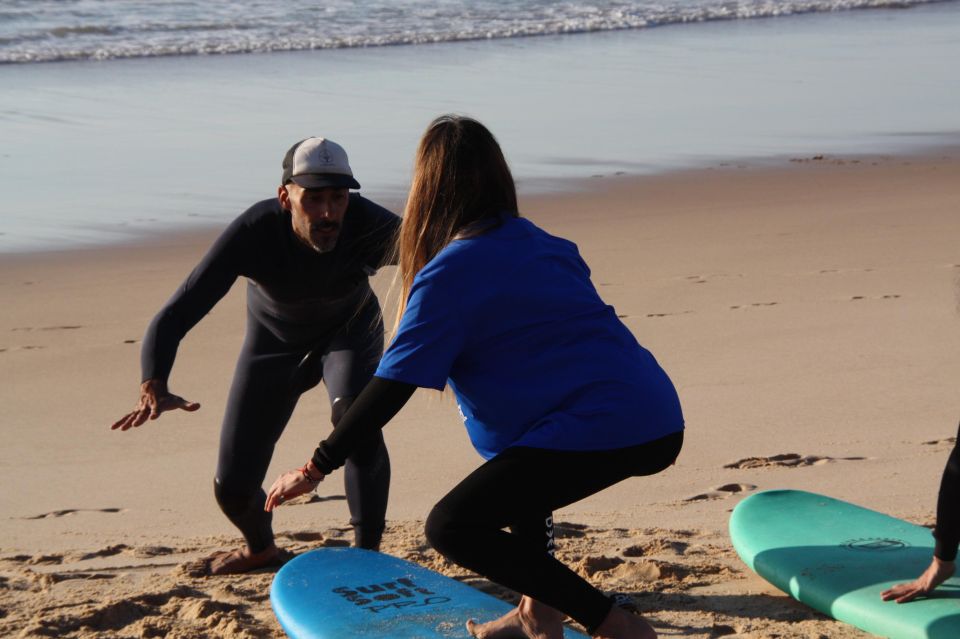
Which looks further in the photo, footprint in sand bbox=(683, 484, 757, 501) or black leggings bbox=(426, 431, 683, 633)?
footprint in sand bbox=(683, 484, 757, 501)

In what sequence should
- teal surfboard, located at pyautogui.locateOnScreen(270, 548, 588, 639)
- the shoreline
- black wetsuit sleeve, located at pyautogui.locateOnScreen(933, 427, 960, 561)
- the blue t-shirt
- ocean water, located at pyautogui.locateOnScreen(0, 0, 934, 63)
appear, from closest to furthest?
1. the blue t-shirt
2. black wetsuit sleeve, located at pyautogui.locateOnScreen(933, 427, 960, 561)
3. teal surfboard, located at pyautogui.locateOnScreen(270, 548, 588, 639)
4. the shoreline
5. ocean water, located at pyautogui.locateOnScreen(0, 0, 934, 63)

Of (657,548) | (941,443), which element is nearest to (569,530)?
(657,548)

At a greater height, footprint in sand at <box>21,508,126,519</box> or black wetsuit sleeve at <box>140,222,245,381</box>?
black wetsuit sleeve at <box>140,222,245,381</box>

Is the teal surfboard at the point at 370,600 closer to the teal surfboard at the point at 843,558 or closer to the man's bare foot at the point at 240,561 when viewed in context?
the man's bare foot at the point at 240,561

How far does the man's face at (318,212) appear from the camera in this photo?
3.96 m

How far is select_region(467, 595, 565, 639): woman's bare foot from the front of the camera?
11.2ft

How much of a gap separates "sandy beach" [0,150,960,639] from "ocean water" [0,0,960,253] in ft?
5.50

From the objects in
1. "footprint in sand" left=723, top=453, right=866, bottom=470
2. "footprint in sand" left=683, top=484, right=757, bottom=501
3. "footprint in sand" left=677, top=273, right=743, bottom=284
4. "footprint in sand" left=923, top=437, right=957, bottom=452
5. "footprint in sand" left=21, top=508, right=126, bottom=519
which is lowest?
"footprint in sand" left=21, top=508, right=126, bottom=519

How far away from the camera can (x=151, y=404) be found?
3.73 m

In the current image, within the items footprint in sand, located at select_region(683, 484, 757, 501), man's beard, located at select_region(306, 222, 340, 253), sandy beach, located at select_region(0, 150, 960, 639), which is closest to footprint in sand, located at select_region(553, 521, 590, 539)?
sandy beach, located at select_region(0, 150, 960, 639)

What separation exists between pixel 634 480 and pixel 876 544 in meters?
1.19

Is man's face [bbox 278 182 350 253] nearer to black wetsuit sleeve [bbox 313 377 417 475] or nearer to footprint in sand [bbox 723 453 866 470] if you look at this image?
black wetsuit sleeve [bbox 313 377 417 475]

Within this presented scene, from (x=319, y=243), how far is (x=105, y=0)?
68.7ft

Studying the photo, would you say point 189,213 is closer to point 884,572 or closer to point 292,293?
point 292,293
